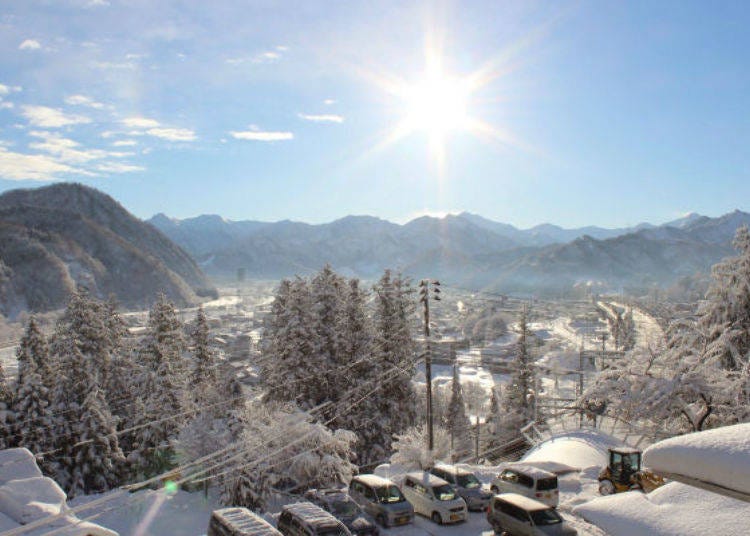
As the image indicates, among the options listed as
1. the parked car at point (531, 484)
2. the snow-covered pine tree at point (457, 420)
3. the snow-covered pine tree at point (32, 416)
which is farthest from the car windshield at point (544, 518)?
the snow-covered pine tree at point (457, 420)

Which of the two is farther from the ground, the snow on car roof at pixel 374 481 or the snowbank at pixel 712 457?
the snowbank at pixel 712 457

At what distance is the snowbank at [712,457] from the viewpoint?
471 centimetres

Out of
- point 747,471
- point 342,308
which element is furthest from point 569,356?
point 747,471

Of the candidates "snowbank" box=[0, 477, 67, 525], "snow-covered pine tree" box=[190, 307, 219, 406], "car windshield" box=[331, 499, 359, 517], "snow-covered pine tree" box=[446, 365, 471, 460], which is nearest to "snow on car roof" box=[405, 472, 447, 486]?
"car windshield" box=[331, 499, 359, 517]

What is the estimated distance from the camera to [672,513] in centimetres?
525

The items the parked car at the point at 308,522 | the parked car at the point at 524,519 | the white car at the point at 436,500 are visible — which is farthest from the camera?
the white car at the point at 436,500

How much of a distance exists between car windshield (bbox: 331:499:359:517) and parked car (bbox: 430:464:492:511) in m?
4.12

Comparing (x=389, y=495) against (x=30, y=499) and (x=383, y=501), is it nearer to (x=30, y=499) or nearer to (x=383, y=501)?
(x=383, y=501)

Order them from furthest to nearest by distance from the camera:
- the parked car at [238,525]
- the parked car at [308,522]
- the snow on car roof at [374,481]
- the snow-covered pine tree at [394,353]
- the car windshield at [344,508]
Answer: the snow-covered pine tree at [394,353]
the snow on car roof at [374,481]
the car windshield at [344,508]
the parked car at [308,522]
the parked car at [238,525]

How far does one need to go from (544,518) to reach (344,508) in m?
6.62

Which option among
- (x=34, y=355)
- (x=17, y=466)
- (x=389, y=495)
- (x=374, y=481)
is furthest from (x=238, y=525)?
(x=34, y=355)

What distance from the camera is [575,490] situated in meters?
22.7

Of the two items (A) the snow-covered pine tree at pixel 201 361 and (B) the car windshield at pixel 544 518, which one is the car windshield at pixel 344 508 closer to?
(B) the car windshield at pixel 544 518

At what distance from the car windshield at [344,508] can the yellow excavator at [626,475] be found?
353 inches
